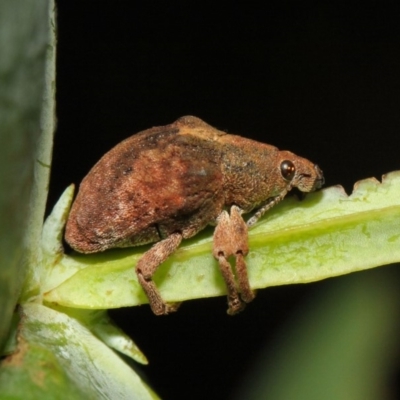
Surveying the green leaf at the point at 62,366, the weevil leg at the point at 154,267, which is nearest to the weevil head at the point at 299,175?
the weevil leg at the point at 154,267

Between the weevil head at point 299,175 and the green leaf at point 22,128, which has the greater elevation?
the green leaf at point 22,128

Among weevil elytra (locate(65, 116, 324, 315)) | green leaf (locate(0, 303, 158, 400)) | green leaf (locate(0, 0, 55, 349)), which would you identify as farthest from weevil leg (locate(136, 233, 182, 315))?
green leaf (locate(0, 0, 55, 349))

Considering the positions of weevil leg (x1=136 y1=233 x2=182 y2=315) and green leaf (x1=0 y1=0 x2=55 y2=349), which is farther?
weevil leg (x1=136 y1=233 x2=182 y2=315)

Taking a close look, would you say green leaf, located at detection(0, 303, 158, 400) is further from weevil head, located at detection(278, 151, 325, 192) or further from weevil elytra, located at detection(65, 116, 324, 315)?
weevil head, located at detection(278, 151, 325, 192)

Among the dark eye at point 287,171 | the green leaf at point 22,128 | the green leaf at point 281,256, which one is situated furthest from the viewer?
the dark eye at point 287,171

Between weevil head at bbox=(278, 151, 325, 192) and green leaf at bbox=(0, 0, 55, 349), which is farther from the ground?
green leaf at bbox=(0, 0, 55, 349)

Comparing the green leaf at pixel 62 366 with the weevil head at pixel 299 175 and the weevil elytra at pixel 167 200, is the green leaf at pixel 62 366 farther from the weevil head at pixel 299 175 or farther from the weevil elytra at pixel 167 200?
the weevil head at pixel 299 175

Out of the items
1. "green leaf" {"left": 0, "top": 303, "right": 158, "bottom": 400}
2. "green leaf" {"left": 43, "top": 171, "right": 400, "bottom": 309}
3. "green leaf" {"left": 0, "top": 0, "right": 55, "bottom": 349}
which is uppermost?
"green leaf" {"left": 0, "top": 0, "right": 55, "bottom": 349}
